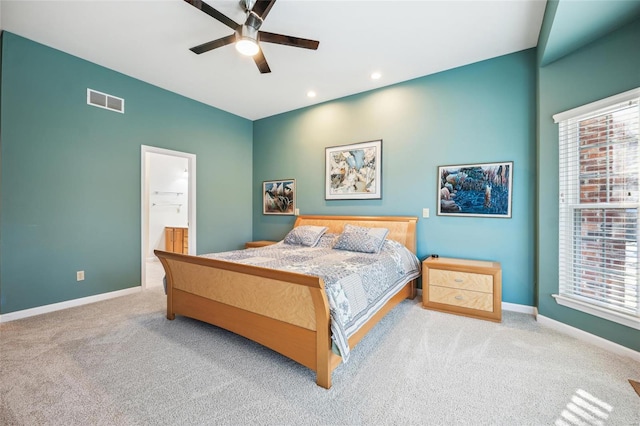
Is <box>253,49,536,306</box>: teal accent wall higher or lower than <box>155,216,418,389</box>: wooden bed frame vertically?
higher

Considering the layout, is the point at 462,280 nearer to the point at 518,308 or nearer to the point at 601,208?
the point at 518,308

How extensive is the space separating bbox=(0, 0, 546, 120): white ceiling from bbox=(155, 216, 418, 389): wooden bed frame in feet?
7.65

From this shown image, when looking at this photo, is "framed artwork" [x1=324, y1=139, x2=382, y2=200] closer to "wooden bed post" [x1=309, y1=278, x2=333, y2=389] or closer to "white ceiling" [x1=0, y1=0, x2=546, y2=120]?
"white ceiling" [x1=0, y1=0, x2=546, y2=120]

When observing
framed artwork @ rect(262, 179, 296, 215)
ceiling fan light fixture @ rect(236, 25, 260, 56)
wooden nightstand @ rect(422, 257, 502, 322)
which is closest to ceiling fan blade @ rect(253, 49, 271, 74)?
ceiling fan light fixture @ rect(236, 25, 260, 56)

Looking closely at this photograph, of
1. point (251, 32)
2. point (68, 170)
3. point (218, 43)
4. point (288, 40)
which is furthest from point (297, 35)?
point (68, 170)

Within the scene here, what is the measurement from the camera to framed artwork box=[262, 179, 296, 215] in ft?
16.3

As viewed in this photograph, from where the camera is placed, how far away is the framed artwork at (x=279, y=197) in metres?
4.98

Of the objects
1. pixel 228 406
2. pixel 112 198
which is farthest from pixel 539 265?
pixel 112 198

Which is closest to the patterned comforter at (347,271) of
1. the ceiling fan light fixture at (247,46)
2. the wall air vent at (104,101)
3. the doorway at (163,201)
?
the ceiling fan light fixture at (247,46)

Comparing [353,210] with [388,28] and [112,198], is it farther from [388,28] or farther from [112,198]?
[112,198]

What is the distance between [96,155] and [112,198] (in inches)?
22.8

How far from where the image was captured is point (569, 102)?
8.36 feet

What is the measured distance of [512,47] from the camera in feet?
9.87

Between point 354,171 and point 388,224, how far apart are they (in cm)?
104
